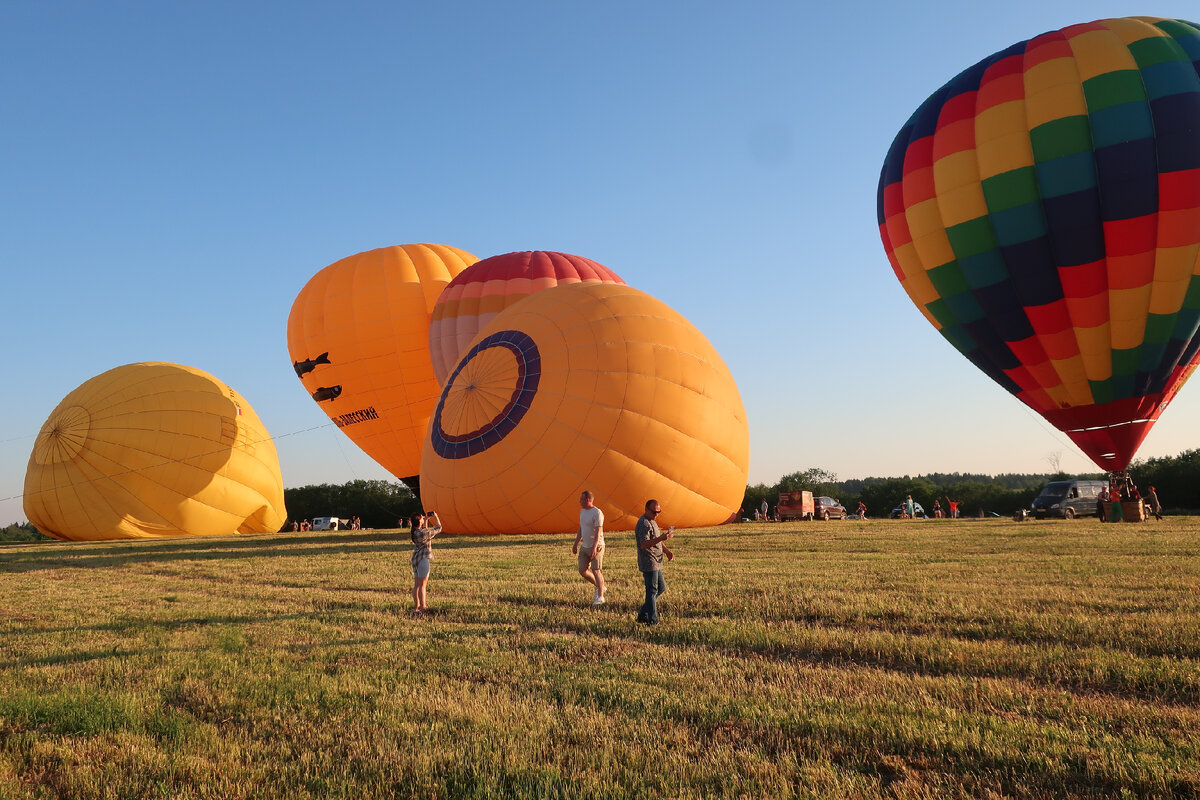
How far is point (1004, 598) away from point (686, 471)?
1024 centimetres

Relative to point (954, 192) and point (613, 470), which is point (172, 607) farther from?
point (954, 192)

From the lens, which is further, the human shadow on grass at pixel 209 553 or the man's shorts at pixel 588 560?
the human shadow on grass at pixel 209 553

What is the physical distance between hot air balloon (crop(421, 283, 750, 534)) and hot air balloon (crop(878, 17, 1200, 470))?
6.49 m

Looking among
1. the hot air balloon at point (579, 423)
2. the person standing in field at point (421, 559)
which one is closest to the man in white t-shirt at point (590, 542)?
the person standing in field at point (421, 559)

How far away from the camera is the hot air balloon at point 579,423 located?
1661cm

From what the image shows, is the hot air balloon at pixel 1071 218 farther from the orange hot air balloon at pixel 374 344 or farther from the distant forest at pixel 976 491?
the distant forest at pixel 976 491

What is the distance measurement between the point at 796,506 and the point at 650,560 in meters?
29.5

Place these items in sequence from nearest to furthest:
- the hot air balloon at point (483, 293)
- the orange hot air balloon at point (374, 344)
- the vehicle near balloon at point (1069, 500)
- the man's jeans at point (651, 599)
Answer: the man's jeans at point (651, 599) < the hot air balloon at point (483, 293) < the orange hot air balloon at point (374, 344) < the vehicle near balloon at point (1069, 500)

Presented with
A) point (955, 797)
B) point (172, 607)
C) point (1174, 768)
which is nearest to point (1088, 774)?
point (1174, 768)

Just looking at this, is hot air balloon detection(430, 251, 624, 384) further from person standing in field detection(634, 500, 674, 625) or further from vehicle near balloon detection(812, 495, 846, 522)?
vehicle near balloon detection(812, 495, 846, 522)

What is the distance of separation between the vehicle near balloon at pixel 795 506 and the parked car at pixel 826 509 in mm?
1821

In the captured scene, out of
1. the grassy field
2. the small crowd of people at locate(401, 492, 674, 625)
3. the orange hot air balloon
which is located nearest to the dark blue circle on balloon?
the orange hot air balloon

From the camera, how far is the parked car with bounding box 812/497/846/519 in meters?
38.0

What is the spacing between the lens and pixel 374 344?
25.0 meters
